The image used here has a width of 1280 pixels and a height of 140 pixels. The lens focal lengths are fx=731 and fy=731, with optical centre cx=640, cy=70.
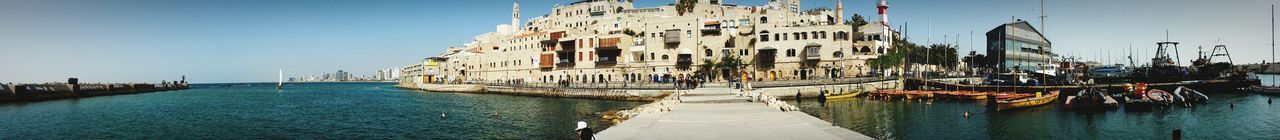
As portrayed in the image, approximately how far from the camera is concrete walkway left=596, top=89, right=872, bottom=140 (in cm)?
1903

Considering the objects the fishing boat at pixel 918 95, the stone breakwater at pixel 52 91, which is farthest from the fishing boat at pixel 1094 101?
the stone breakwater at pixel 52 91

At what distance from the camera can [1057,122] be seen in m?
28.2

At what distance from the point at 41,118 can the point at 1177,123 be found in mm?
52734

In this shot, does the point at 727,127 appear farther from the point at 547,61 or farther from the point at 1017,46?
the point at 1017,46

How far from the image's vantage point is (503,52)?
86.9m

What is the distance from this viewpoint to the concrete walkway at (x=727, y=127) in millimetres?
19031

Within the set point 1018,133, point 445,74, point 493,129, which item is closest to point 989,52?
point 1018,133

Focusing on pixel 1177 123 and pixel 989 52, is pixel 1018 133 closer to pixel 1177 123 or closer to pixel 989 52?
pixel 1177 123

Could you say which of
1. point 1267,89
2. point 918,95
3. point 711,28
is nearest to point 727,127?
point 918,95

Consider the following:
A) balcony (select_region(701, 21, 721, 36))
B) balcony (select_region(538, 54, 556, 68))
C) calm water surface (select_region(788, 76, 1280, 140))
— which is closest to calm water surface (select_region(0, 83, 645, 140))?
calm water surface (select_region(788, 76, 1280, 140))

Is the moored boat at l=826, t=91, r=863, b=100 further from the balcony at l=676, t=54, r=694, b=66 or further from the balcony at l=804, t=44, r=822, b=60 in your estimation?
the balcony at l=676, t=54, r=694, b=66

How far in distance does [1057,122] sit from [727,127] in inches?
601

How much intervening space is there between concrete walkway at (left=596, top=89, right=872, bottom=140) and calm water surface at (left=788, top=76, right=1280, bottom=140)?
4.00 meters

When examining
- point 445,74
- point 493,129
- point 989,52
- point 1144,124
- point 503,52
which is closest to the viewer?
point 1144,124
